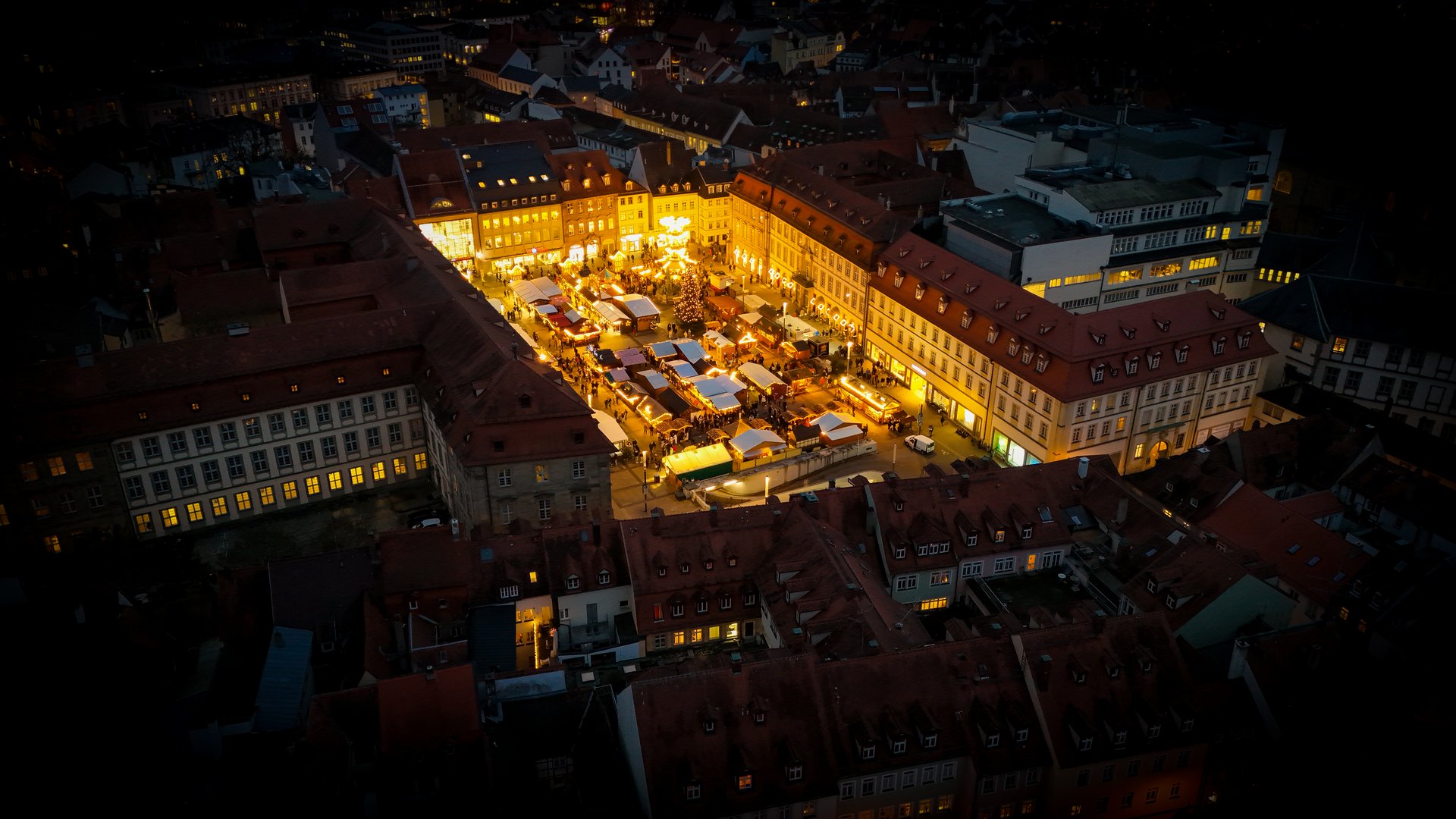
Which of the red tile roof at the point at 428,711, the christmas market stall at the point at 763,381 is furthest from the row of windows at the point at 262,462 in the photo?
the red tile roof at the point at 428,711

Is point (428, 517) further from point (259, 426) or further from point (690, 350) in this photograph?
point (690, 350)

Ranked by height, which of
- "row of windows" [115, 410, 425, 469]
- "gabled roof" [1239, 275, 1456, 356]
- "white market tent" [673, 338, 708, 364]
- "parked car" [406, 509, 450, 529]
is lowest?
"parked car" [406, 509, 450, 529]

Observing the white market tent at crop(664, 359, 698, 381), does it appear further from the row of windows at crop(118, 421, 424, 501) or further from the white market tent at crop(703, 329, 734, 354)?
the row of windows at crop(118, 421, 424, 501)

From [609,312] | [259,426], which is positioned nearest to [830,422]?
[609,312]

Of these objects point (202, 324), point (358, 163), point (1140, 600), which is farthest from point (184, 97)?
point (1140, 600)

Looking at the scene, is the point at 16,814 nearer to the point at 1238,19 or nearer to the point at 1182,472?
the point at 1182,472

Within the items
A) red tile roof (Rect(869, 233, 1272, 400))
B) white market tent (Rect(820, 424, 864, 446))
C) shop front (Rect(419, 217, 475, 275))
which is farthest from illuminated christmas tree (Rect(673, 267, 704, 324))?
shop front (Rect(419, 217, 475, 275))

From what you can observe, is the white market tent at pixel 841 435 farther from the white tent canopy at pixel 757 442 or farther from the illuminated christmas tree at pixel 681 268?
the illuminated christmas tree at pixel 681 268
